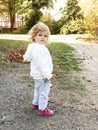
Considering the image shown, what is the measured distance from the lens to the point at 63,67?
1026 centimetres

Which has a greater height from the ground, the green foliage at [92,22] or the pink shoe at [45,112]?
the green foliage at [92,22]

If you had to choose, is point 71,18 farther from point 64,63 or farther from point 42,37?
point 42,37

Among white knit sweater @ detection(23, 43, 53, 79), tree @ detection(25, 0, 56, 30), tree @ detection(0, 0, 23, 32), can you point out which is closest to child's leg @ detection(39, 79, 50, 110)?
white knit sweater @ detection(23, 43, 53, 79)

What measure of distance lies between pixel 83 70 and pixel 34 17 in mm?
17838

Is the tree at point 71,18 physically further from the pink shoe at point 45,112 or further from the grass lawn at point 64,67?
the pink shoe at point 45,112

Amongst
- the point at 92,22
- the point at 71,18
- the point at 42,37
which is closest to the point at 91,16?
the point at 92,22

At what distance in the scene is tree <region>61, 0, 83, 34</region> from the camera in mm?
24938

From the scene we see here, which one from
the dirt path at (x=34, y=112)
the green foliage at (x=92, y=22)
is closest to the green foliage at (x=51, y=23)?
the green foliage at (x=92, y=22)

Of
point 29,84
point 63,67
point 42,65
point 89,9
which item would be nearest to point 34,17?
point 89,9

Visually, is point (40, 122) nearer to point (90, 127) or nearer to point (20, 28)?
point (90, 127)

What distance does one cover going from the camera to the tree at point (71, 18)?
24.9 metres

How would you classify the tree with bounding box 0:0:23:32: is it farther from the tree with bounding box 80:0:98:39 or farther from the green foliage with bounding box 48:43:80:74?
the green foliage with bounding box 48:43:80:74

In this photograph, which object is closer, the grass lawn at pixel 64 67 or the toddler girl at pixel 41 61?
the toddler girl at pixel 41 61

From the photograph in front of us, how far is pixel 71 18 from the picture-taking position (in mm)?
26219
